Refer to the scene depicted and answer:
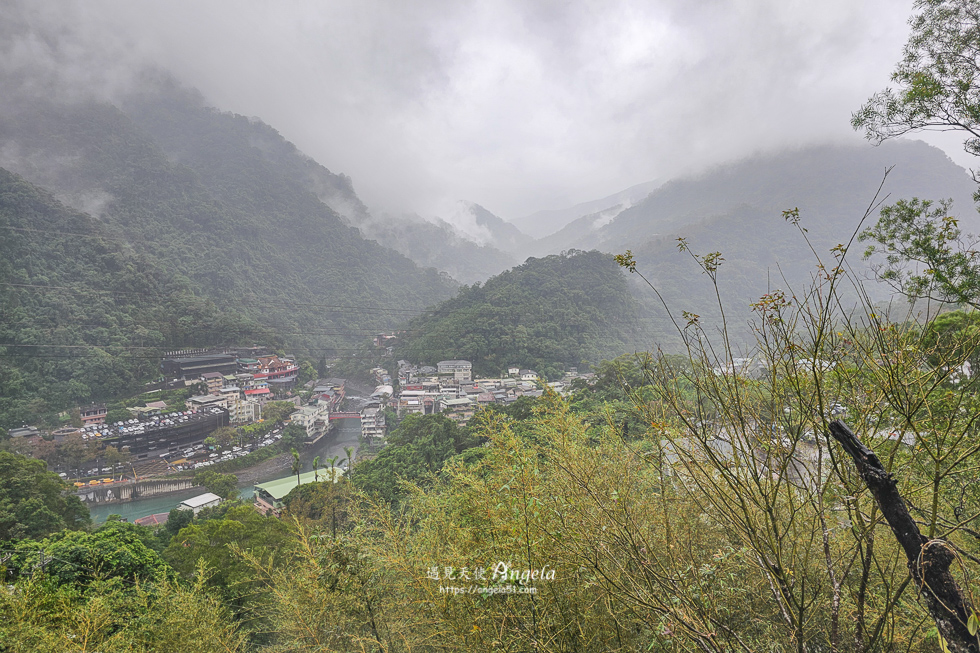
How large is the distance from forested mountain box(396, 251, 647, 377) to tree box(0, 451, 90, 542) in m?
14.8

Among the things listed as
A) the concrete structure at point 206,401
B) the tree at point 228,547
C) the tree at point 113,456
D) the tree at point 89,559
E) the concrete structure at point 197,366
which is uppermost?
the concrete structure at point 197,366

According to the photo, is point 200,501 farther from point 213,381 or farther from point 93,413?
point 213,381

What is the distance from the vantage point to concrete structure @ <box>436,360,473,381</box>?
19.5 m

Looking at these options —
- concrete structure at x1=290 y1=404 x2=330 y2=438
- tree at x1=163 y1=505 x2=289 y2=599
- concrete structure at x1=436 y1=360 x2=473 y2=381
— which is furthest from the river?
concrete structure at x1=436 y1=360 x2=473 y2=381

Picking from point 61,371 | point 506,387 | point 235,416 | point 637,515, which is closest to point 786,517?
point 637,515

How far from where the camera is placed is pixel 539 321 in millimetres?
22578

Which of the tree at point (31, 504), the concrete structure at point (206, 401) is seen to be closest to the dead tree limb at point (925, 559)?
the tree at point (31, 504)

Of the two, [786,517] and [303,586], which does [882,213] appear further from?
[303,586]

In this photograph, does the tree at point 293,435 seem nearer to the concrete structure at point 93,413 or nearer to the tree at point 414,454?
the concrete structure at point 93,413

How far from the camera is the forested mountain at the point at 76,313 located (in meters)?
15.4

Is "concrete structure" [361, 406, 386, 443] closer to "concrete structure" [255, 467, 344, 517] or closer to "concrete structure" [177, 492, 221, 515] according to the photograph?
"concrete structure" [255, 467, 344, 517]

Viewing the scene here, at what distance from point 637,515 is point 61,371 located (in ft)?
75.0

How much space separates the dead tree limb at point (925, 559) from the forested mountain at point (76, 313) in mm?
21927

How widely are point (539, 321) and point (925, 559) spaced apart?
22.0m
